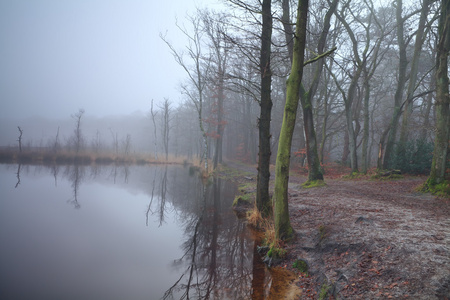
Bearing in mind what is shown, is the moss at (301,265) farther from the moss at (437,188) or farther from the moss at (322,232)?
the moss at (437,188)

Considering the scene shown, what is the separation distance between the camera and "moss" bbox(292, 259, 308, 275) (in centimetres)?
435

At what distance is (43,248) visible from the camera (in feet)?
19.4

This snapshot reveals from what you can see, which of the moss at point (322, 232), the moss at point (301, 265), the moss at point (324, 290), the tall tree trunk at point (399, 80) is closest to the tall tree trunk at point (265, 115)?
the moss at point (322, 232)

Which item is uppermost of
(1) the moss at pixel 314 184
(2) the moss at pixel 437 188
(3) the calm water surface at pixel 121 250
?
(2) the moss at pixel 437 188

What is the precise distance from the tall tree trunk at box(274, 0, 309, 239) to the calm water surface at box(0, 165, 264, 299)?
112 cm

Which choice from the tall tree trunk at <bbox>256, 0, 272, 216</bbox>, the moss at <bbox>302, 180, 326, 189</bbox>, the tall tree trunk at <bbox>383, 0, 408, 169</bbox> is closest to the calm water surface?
the tall tree trunk at <bbox>256, 0, 272, 216</bbox>

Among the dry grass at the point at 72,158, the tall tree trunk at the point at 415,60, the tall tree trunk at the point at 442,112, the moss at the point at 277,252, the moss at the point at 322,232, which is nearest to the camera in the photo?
the moss at the point at 277,252

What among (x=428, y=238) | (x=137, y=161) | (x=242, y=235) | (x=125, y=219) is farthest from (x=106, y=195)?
(x=137, y=161)

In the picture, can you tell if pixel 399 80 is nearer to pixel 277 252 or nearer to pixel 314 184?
pixel 314 184

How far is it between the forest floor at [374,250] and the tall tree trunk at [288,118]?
66 cm

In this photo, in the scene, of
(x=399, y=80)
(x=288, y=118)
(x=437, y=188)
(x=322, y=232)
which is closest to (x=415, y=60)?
(x=399, y=80)

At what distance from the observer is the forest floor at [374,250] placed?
10.4 ft

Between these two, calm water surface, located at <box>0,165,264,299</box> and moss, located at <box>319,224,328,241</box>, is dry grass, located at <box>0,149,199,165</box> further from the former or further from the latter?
moss, located at <box>319,224,328,241</box>

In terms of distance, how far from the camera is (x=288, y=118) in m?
4.80
